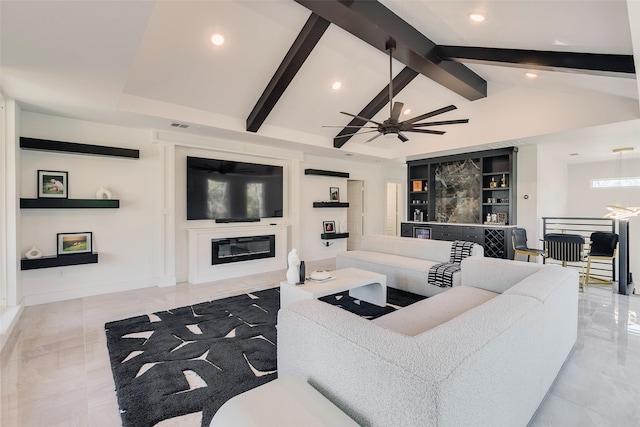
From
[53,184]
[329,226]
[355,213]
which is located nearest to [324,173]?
[329,226]

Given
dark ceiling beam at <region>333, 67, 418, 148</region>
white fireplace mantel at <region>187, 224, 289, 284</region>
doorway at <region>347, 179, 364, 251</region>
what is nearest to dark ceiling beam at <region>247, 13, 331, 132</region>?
dark ceiling beam at <region>333, 67, 418, 148</region>

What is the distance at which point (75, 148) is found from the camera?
13.7ft

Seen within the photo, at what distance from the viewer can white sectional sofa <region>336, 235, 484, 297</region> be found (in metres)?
4.11

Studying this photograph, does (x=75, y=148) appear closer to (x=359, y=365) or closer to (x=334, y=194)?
(x=359, y=365)

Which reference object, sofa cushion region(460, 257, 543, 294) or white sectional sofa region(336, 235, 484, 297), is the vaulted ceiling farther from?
white sectional sofa region(336, 235, 484, 297)

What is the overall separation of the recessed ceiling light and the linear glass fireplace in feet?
10.1

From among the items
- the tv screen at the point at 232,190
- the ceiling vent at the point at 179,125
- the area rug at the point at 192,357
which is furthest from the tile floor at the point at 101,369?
the ceiling vent at the point at 179,125

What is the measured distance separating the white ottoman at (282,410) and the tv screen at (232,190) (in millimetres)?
4448

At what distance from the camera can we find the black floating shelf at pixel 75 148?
391cm

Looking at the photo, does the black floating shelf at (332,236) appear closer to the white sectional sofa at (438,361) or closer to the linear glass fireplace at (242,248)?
the linear glass fireplace at (242,248)

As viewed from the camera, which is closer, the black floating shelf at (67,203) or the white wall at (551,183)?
the black floating shelf at (67,203)

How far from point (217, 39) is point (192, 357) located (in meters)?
3.48

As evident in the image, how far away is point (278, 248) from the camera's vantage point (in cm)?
625

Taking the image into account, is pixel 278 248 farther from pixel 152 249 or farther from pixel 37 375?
pixel 37 375
